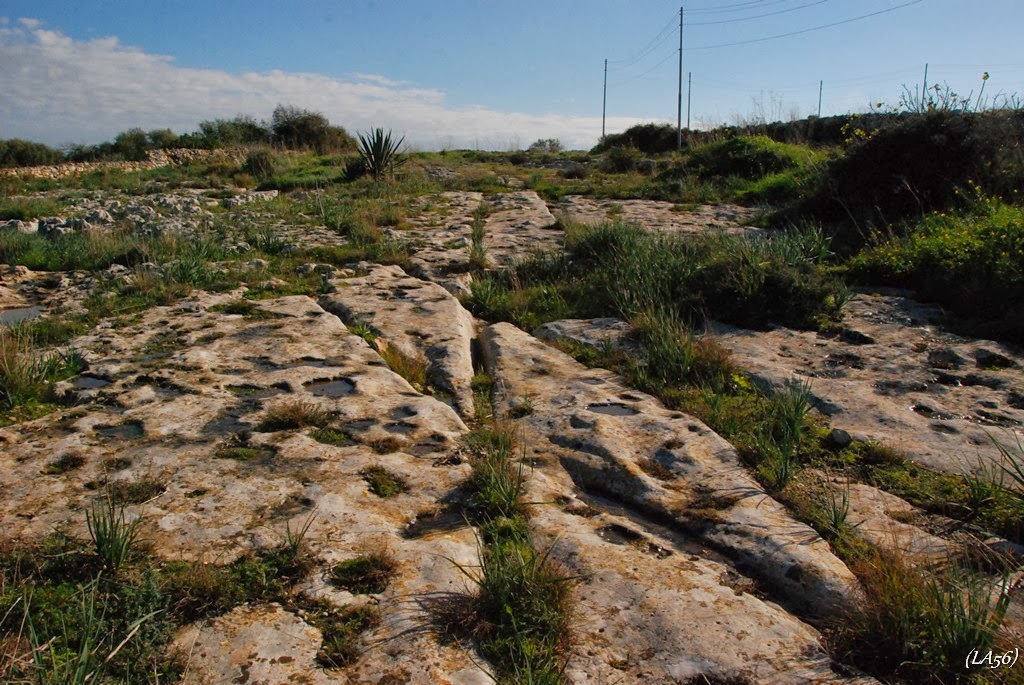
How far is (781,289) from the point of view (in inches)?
217

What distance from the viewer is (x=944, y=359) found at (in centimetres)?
463

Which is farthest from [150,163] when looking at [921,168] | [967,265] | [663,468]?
[663,468]

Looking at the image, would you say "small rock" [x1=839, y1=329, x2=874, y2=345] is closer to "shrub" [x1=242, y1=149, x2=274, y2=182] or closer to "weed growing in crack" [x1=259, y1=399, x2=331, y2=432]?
"weed growing in crack" [x1=259, y1=399, x2=331, y2=432]

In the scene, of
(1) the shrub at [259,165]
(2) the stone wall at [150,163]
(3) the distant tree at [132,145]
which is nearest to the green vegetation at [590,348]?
(1) the shrub at [259,165]

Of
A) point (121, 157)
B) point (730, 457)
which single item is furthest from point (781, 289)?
point (121, 157)

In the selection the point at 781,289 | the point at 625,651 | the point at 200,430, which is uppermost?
the point at 781,289

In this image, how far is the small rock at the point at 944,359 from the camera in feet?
14.8

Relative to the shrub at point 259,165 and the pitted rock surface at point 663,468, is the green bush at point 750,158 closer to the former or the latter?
the shrub at point 259,165

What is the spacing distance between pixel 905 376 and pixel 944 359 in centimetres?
43

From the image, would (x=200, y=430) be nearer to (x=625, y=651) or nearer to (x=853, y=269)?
(x=625, y=651)

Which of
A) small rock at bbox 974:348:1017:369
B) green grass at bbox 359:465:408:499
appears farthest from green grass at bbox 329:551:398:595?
small rock at bbox 974:348:1017:369

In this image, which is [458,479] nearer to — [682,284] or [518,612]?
[518,612]

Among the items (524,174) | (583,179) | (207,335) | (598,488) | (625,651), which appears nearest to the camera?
(625,651)

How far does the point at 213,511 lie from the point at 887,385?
3756mm
